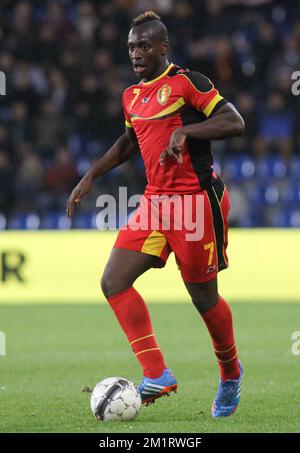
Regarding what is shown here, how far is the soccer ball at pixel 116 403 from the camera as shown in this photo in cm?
548

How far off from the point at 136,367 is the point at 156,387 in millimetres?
2381

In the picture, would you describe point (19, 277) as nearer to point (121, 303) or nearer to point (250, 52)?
point (250, 52)

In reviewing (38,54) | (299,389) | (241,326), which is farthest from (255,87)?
(299,389)

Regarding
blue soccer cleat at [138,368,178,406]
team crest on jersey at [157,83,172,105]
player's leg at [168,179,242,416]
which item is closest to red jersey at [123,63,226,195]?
team crest on jersey at [157,83,172,105]

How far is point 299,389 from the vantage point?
678cm

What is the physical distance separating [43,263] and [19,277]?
36 cm

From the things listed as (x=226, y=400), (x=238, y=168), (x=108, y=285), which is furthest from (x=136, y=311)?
(x=238, y=168)

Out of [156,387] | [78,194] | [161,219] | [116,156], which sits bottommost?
[156,387]

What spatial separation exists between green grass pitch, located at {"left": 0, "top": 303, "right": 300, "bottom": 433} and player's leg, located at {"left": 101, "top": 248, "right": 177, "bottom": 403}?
201mm

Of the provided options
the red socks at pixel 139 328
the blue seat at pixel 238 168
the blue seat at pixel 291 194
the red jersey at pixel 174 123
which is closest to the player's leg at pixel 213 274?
the red jersey at pixel 174 123

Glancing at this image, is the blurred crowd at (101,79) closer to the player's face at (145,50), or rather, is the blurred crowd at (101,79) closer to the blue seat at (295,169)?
the blue seat at (295,169)

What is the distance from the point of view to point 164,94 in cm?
567

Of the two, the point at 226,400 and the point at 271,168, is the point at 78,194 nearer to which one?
the point at 226,400

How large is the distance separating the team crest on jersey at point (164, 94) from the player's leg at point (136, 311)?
2.72 ft
